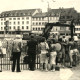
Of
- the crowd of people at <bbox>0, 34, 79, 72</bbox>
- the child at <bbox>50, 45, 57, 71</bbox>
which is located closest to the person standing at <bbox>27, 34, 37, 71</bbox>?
the crowd of people at <bbox>0, 34, 79, 72</bbox>

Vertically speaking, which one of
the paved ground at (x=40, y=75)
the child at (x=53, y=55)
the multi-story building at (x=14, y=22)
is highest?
the multi-story building at (x=14, y=22)

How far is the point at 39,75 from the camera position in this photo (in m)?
6.82

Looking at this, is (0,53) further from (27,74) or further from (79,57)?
(79,57)

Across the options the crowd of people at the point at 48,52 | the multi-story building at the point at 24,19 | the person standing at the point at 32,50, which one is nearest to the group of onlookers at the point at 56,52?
the crowd of people at the point at 48,52

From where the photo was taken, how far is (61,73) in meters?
7.16

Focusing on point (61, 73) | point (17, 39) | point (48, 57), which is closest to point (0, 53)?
point (17, 39)

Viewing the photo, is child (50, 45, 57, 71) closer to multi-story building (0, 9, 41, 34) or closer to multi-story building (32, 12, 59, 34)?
multi-story building (0, 9, 41, 34)

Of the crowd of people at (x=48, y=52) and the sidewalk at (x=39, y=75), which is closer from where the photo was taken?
the sidewalk at (x=39, y=75)

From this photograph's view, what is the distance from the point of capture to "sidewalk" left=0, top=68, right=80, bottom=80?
21.2 feet

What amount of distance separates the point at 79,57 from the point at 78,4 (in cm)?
207

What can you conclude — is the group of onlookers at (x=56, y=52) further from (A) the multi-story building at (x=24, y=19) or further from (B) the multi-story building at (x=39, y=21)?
(B) the multi-story building at (x=39, y=21)

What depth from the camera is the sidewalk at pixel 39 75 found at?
21.2 feet

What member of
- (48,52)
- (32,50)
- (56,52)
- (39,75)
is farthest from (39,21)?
(39,75)

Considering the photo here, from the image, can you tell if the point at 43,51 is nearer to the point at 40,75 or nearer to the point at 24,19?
the point at 40,75
